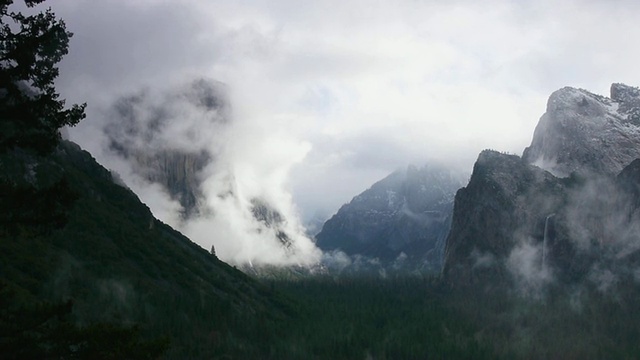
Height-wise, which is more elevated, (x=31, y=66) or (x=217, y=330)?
(x=31, y=66)

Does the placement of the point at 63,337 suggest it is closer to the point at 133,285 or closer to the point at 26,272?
the point at 26,272

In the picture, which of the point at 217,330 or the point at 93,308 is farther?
the point at 217,330

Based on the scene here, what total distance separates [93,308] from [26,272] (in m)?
18.1

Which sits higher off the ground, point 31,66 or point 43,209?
point 31,66

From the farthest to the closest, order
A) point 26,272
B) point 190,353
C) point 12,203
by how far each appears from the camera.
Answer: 1. point 190,353
2. point 26,272
3. point 12,203

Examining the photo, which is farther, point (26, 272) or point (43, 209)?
point (26, 272)

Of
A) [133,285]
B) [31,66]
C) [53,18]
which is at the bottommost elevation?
[133,285]

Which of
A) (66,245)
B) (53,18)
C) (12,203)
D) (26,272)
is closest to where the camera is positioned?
(12,203)

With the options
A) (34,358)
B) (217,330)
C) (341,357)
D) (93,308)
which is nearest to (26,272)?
(93,308)

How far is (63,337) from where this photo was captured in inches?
925

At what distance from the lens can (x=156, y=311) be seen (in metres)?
189

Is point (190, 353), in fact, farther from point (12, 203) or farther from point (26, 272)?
point (12, 203)

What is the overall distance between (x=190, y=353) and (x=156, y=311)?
24.9m

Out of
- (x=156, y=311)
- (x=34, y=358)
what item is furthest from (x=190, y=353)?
(x=34, y=358)
